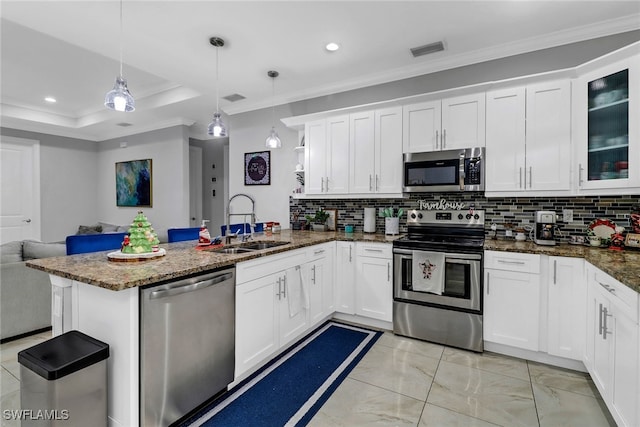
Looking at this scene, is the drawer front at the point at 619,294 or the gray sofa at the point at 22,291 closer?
the drawer front at the point at 619,294

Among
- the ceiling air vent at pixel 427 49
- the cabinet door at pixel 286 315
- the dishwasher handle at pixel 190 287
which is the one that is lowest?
the cabinet door at pixel 286 315

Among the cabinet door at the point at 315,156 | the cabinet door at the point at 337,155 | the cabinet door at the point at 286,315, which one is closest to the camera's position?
the cabinet door at the point at 286,315

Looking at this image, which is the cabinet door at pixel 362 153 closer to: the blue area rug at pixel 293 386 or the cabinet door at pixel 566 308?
the blue area rug at pixel 293 386

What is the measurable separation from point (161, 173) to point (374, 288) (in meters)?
4.74

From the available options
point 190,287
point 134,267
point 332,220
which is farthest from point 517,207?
point 134,267

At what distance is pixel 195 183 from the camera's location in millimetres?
6430

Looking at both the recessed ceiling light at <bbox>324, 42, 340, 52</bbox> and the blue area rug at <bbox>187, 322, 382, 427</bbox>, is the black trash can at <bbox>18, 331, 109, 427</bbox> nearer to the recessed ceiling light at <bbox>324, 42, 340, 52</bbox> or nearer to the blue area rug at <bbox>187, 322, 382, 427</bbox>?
the blue area rug at <bbox>187, 322, 382, 427</bbox>

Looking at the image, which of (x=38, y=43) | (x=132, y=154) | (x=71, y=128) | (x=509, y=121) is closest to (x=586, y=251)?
(x=509, y=121)

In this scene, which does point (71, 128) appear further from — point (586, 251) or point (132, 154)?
point (586, 251)

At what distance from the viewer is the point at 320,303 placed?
10.4ft

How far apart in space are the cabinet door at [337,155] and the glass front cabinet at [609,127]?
2.10 m

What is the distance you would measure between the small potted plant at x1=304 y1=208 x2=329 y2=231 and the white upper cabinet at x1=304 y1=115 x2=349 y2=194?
0.28m

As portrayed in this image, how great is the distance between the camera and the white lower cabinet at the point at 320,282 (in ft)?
9.81

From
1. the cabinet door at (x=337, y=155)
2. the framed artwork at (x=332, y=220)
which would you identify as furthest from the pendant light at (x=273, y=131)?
the framed artwork at (x=332, y=220)
